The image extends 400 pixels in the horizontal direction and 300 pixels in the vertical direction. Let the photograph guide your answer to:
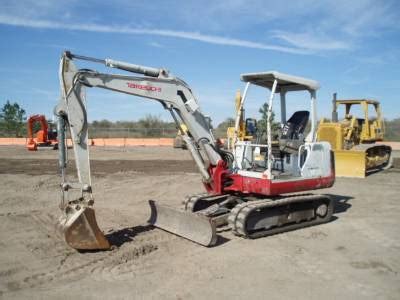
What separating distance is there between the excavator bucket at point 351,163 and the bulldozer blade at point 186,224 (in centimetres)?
985

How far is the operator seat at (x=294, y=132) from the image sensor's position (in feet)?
26.2

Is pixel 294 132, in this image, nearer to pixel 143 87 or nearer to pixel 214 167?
pixel 214 167

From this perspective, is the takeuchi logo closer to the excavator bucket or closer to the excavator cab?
the excavator cab

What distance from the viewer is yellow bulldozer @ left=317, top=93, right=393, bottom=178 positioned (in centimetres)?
1542

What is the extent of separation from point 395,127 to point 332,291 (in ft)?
169

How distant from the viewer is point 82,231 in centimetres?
602

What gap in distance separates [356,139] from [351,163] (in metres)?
2.17

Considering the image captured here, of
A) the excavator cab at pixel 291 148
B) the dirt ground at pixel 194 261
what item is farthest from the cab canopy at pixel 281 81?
the dirt ground at pixel 194 261

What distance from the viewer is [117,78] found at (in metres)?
6.52

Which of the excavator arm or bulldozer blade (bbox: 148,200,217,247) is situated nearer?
the excavator arm

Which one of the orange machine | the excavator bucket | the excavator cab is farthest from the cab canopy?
the orange machine

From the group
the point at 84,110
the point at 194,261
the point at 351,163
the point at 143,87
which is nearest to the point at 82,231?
the point at 194,261

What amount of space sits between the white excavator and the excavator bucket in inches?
291

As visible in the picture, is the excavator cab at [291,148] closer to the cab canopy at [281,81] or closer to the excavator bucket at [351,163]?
the cab canopy at [281,81]
